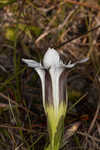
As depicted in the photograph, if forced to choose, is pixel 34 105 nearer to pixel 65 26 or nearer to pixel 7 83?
pixel 7 83

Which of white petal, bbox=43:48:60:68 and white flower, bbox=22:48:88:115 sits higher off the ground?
white petal, bbox=43:48:60:68

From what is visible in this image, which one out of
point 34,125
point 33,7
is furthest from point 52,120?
point 33,7

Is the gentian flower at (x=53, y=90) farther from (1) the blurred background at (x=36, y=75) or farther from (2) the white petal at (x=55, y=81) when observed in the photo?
(1) the blurred background at (x=36, y=75)

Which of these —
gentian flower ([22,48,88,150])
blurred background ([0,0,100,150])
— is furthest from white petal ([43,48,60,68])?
blurred background ([0,0,100,150])

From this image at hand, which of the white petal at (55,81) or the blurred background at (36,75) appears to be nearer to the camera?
the white petal at (55,81)

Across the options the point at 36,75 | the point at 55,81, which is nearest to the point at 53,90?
the point at 55,81

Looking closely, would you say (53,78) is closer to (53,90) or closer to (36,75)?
(53,90)

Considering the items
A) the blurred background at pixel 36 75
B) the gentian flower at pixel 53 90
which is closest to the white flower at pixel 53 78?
the gentian flower at pixel 53 90

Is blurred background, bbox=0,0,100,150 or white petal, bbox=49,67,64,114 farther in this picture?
blurred background, bbox=0,0,100,150

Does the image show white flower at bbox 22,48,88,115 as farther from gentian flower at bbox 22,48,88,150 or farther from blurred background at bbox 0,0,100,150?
blurred background at bbox 0,0,100,150

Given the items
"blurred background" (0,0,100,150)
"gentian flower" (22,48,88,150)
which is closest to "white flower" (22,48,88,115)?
"gentian flower" (22,48,88,150)
